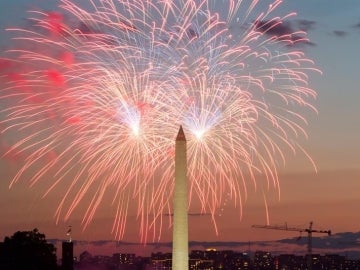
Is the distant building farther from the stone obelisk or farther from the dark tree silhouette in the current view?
the stone obelisk

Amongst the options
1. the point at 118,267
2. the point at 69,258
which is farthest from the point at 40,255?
the point at 118,267

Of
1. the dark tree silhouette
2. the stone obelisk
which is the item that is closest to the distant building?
the dark tree silhouette

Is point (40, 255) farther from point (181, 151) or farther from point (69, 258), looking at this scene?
point (181, 151)

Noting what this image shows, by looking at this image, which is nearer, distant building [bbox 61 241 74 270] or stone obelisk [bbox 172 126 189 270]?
stone obelisk [bbox 172 126 189 270]

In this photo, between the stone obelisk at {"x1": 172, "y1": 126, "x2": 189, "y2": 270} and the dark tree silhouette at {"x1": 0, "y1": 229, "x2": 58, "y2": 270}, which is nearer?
the stone obelisk at {"x1": 172, "y1": 126, "x2": 189, "y2": 270}

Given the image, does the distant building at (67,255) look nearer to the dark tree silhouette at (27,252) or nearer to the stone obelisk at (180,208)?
the dark tree silhouette at (27,252)
